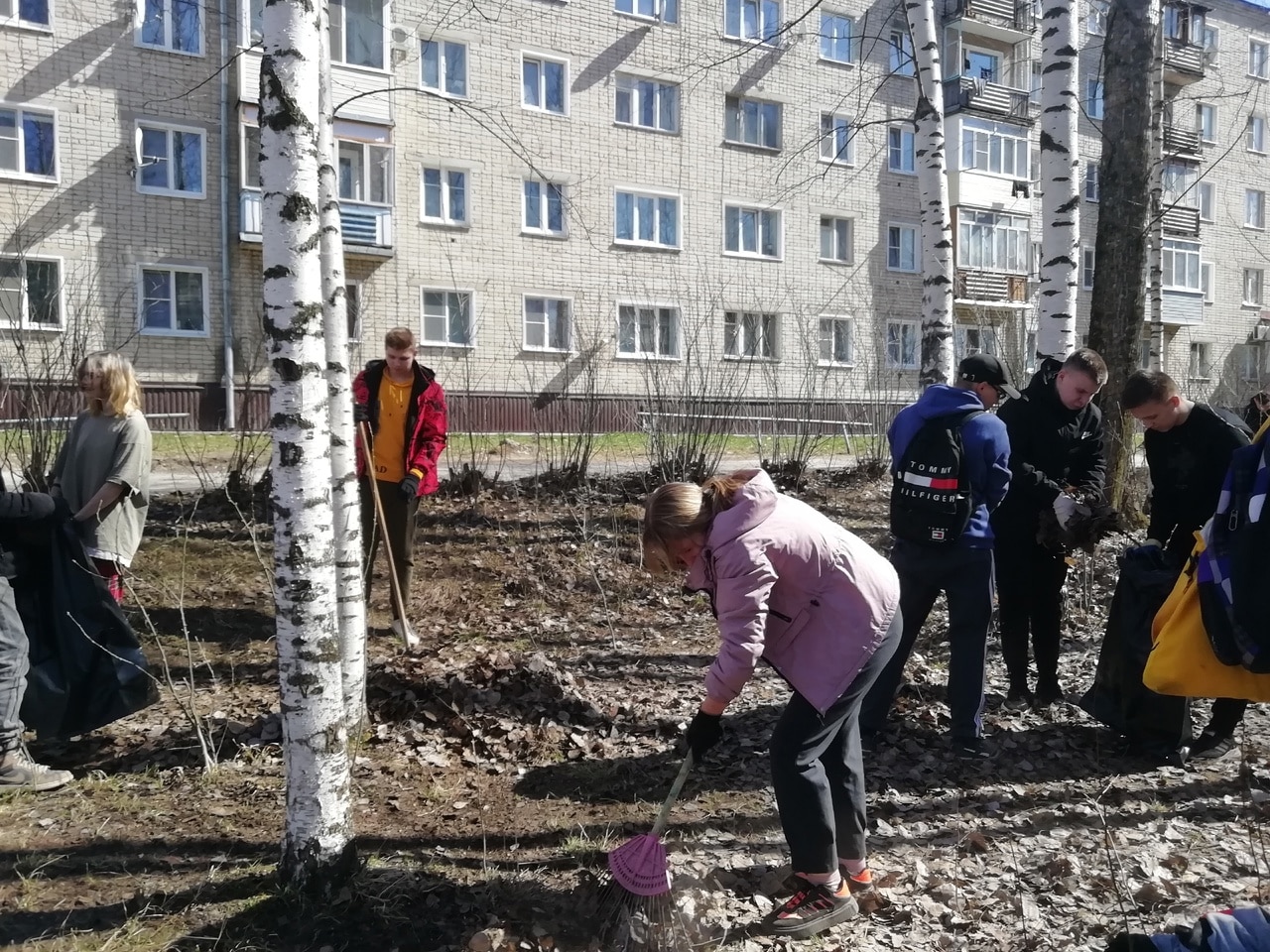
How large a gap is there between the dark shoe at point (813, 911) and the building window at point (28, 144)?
19860 mm

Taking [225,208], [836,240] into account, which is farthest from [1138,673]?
[836,240]

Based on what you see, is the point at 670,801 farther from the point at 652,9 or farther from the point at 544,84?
the point at 652,9

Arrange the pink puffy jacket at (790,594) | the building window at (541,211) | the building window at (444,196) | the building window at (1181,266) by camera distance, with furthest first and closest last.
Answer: the building window at (1181,266)
the building window at (541,211)
the building window at (444,196)
the pink puffy jacket at (790,594)

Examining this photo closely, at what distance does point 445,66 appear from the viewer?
21.5 meters

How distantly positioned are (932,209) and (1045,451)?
4379 mm

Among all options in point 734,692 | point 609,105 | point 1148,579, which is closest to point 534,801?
point 734,692

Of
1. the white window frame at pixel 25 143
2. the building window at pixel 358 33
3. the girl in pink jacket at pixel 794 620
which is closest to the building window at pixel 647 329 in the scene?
the building window at pixel 358 33

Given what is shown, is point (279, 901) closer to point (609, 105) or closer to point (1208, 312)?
point (609, 105)

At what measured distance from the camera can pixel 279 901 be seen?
3113 mm

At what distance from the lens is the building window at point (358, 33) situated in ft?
66.9

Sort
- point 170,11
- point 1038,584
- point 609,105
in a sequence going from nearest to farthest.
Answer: point 1038,584, point 170,11, point 609,105

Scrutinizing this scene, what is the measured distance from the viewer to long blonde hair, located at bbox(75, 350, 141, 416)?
445cm

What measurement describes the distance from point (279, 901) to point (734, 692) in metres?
1.61

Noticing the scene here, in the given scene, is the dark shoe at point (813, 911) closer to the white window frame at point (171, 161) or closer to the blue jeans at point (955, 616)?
the blue jeans at point (955, 616)
